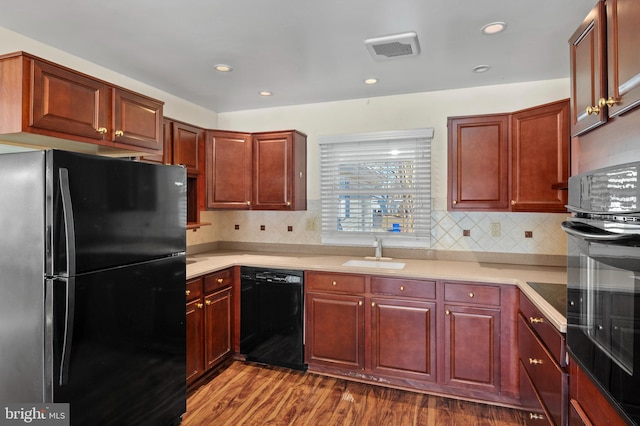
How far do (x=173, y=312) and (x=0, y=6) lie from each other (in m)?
1.88

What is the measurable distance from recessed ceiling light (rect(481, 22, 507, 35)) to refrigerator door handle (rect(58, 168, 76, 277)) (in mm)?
2335

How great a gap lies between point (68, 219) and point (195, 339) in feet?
4.63

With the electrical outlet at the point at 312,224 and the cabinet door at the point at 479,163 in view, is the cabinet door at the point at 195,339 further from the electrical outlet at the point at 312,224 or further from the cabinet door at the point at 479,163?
the cabinet door at the point at 479,163

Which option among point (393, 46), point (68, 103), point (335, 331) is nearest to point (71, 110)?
point (68, 103)

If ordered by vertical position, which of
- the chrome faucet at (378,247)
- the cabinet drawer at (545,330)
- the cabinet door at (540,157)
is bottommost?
the cabinet drawer at (545,330)

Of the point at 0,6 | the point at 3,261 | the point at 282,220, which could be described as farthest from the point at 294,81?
the point at 3,261

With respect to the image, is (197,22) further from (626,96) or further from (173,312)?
(626,96)

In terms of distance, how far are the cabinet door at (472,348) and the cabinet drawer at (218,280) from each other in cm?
177

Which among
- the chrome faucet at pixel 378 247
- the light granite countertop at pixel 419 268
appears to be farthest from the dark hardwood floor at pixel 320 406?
the chrome faucet at pixel 378 247

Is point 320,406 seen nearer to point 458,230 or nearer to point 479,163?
point 458,230

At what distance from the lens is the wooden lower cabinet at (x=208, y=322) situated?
101 inches

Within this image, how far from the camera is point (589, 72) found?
1.41 m

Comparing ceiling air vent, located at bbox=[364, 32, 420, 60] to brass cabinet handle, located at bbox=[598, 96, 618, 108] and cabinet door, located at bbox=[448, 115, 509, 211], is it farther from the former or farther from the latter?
brass cabinet handle, located at bbox=[598, 96, 618, 108]

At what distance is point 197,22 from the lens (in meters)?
1.97
